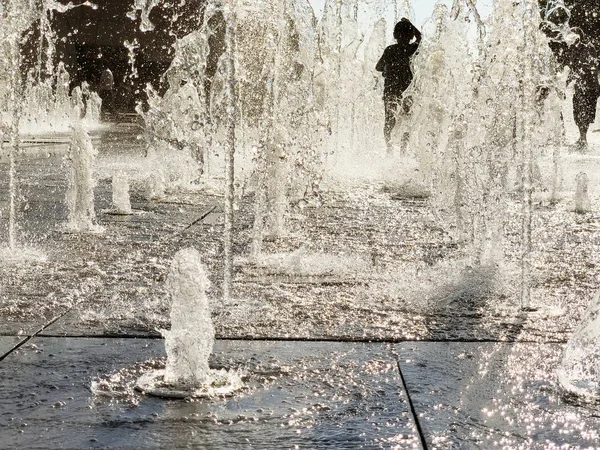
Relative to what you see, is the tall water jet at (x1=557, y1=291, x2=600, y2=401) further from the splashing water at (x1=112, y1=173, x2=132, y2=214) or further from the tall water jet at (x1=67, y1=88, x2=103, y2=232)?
the splashing water at (x1=112, y1=173, x2=132, y2=214)

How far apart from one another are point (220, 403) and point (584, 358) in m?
1.16

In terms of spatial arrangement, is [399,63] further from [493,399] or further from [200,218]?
[493,399]

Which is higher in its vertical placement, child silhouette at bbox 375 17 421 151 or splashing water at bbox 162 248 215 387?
child silhouette at bbox 375 17 421 151

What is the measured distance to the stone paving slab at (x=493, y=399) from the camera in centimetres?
255

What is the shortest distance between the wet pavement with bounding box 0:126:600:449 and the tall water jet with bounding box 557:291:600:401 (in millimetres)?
79

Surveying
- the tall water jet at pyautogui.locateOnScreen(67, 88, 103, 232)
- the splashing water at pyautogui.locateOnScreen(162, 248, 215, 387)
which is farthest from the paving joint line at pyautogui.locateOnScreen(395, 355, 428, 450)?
the tall water jet at pyautogui.locateOnScreen(67, 88, 103, 232)

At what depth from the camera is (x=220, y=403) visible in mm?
2824

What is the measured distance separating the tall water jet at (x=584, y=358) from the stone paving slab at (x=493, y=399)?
0.06 metres

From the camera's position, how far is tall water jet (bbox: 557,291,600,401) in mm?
3018

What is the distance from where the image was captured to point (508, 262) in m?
5.46

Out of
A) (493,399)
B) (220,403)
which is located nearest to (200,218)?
(220,403)

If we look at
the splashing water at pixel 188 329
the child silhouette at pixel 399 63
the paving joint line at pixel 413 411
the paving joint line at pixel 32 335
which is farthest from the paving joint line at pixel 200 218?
the child silhouette at pixel 399 63

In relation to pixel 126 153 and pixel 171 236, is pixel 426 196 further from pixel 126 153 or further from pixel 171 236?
pixel 126 153

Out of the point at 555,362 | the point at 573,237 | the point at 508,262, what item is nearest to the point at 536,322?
the point at 555,362
